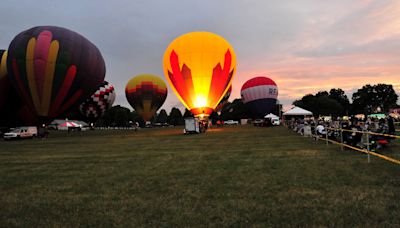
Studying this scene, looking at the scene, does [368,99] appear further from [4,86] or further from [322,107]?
[4,86]

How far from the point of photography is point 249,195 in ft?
21.5

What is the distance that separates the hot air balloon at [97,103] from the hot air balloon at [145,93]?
5709 millimetres

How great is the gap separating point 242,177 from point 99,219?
14.0 ft

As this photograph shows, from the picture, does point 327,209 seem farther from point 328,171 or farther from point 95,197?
point 95,197

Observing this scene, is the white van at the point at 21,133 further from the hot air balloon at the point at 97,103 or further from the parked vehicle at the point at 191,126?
the hot air balloon at the point at 97,103

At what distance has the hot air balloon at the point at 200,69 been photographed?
1468 inches

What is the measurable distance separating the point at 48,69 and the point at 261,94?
41131 millimetres

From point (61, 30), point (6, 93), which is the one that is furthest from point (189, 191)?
point (6, 93)

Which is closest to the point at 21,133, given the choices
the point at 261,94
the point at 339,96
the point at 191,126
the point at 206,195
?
the point at 191,126

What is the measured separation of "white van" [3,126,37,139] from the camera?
1242 inches

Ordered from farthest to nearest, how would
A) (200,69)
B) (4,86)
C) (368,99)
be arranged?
(368,99), (200,69), (4,86)

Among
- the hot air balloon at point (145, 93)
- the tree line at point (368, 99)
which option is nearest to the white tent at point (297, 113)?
the hot air balloon at point (145, 93)

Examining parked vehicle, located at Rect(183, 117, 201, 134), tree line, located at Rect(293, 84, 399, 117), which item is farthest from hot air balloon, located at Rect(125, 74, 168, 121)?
tree line, located at Rect(293, 84, 399, 117)

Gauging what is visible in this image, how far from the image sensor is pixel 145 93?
61.1 metres
